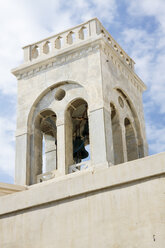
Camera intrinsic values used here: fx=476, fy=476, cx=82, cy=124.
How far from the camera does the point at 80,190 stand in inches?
301

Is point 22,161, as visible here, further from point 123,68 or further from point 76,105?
point 123,68

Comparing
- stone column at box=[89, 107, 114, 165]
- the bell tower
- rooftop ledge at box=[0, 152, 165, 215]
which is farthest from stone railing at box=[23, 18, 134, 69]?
rooftop ledge at box=[0, 152, 165, 215]

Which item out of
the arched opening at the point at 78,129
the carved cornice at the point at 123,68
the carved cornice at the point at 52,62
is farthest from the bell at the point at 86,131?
the carved cornice at the point at 52,62

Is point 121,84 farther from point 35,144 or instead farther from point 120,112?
point 35,144

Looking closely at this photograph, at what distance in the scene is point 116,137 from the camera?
1739 cm

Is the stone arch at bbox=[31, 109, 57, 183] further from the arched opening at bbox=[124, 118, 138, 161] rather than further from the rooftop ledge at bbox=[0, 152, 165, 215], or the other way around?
the rooftop ledge at bbox=[0, 152, 165, 215]

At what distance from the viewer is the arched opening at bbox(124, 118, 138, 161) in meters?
18.4

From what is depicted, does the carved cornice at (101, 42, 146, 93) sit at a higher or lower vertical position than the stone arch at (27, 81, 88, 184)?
higher

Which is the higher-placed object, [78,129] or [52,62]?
[52,62]

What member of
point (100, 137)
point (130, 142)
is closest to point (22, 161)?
point (100, 137)

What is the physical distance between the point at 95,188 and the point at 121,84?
11.0m

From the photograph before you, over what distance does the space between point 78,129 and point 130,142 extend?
216 cm

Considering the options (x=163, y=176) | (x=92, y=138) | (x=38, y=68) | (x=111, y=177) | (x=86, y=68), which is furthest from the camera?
(x=38, y=68)

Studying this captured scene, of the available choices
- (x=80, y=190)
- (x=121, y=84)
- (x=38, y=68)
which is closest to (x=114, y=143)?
(x=121, y=84)
